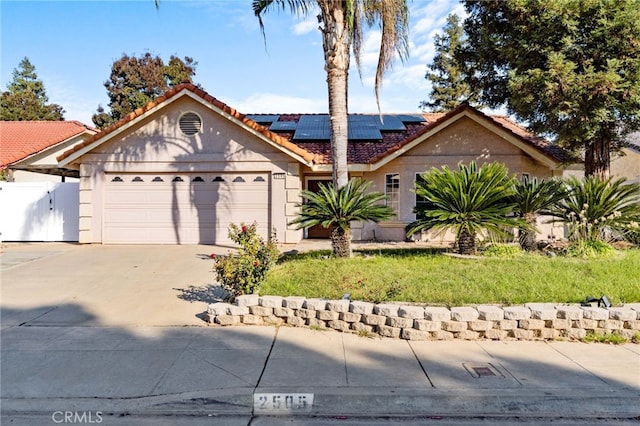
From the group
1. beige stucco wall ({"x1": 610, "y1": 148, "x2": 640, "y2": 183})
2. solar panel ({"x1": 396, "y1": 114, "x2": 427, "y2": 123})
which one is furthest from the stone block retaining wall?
beige stucco wall ({"x1": 610, "y1": 148, "x2": 640, "y2": 183})

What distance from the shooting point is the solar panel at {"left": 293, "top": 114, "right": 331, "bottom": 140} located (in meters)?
14.9

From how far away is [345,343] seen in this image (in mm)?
5219

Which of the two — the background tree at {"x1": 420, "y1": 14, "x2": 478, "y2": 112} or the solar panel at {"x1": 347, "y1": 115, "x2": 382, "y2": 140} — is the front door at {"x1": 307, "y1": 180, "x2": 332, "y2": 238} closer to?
the solar panel at {"x1": 347, "y1": 115, "x2": 382, "y2": 140}

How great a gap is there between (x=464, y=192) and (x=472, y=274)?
1.78 meters

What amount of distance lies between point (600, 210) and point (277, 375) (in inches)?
297

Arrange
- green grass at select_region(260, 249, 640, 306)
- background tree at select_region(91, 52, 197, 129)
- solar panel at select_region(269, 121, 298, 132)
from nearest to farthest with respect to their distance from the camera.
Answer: green grass at select_region(260, 249, 640, 306), solar panel at select_region(269, 121, 298, 132), background tree at select_region(91, 52, 197, 129)

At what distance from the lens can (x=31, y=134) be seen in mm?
22094

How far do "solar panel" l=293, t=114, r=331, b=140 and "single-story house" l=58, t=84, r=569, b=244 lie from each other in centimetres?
194

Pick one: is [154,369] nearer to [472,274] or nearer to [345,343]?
[345,343]

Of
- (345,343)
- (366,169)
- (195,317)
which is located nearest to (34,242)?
(195,317)

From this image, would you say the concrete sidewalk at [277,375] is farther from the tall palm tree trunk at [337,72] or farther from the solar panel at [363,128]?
the solar panel at [363,128]

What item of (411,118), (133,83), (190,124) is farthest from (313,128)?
(133,83)

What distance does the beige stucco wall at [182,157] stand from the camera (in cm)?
1281

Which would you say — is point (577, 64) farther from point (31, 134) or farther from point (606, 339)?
point (31, 134)
